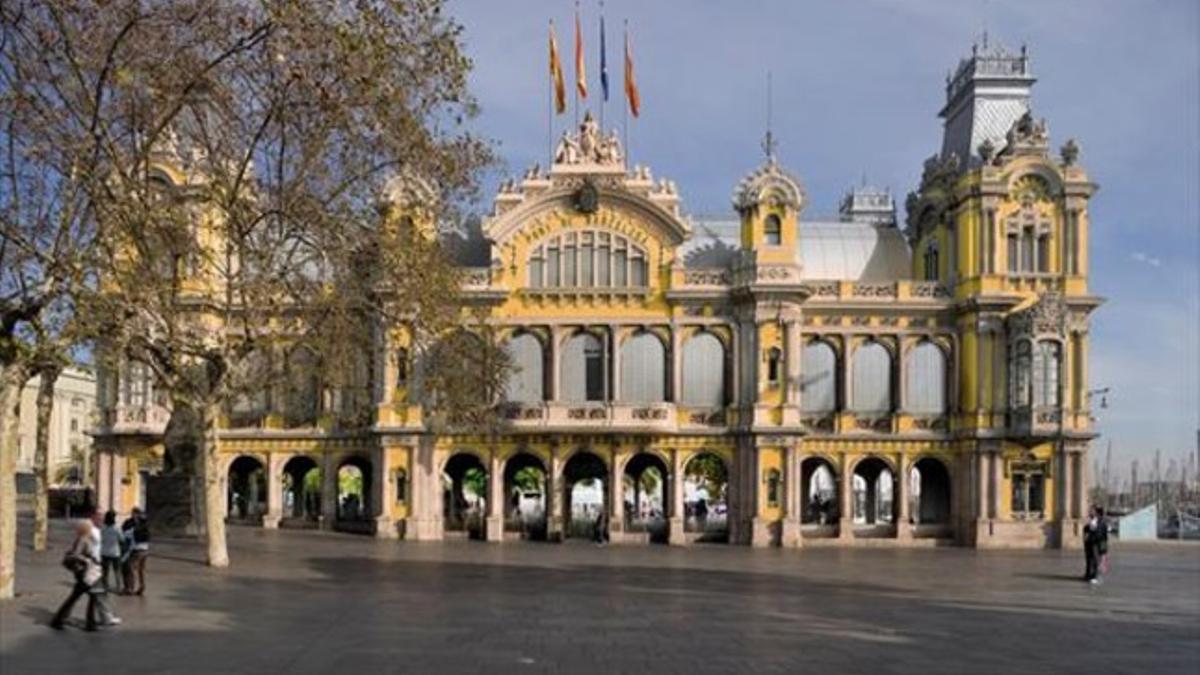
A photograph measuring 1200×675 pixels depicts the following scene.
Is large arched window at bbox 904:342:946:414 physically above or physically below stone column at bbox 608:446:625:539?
above

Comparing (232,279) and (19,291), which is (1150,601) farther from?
(19,291)

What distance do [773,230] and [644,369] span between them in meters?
8.61

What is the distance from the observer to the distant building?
126 metres

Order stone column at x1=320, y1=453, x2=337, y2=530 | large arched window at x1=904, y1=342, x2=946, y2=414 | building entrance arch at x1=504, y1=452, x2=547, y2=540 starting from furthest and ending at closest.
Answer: stone column at x1=320, y1=453, x2=337, y2=530 → large arched window at x1=904, y1=342, x2=946, y2=414 → building entrance arch at x1=504, y1=452, x2=547, y2=540

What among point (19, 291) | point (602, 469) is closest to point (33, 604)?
point (19, 291)

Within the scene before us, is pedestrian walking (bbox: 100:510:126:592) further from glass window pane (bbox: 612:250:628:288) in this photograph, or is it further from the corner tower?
the corner tower

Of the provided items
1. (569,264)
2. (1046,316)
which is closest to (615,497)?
(569,264)

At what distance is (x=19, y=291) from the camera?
27438 mm

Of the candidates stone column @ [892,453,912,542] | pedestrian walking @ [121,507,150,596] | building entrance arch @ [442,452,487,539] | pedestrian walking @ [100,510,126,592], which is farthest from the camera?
building entrance arch @ [442,452,487,539]

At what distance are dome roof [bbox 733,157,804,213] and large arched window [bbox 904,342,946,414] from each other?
903cm

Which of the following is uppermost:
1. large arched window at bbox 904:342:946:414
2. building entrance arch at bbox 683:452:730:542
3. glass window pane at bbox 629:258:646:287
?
glass window pane at bbox 629:258:646:287

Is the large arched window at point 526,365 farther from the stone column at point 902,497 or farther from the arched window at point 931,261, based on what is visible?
the arched window at point 931,261

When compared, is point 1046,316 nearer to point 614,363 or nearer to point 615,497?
point 614,363

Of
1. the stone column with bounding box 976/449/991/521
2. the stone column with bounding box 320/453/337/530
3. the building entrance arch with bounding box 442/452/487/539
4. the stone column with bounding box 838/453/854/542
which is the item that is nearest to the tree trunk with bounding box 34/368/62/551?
the stone column with bounding box 320/453/337/530
